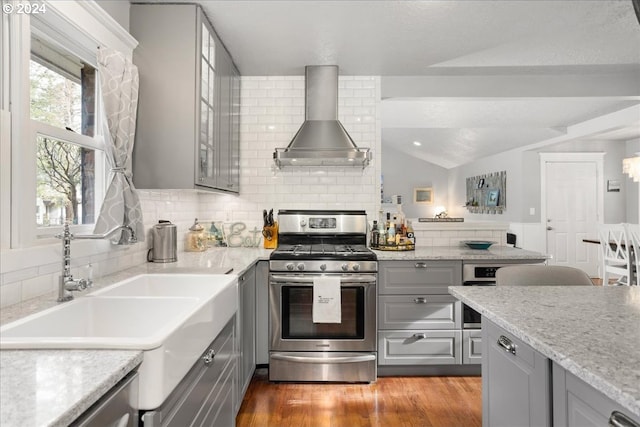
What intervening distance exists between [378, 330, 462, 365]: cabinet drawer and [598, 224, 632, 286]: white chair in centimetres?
306

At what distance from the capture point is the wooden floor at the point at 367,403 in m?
2.15

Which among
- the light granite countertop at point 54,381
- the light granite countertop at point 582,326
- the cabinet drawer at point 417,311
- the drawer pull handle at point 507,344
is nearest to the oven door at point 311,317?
the cabinet drawer at point 417,311

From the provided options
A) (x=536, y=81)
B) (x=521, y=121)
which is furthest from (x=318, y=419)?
(x=521, y=121)

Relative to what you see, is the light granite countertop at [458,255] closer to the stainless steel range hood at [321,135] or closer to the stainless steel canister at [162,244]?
the stainless steel range hood at [321,135]

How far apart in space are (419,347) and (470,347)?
1.27 ft

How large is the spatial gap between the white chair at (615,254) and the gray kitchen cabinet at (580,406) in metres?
4.47

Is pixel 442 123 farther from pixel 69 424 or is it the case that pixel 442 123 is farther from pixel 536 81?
pixel 69 424

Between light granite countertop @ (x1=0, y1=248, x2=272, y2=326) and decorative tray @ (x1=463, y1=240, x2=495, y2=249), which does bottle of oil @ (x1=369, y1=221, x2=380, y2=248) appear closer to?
decorative tray @ (x1=463, y1=240, x2=495, y2=249)

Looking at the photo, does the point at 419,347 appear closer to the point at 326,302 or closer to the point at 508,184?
the point at 326,302

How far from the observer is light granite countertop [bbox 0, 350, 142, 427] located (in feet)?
1.96

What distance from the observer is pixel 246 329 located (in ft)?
7.74

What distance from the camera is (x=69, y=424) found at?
0.63 metres

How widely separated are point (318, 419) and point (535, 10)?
2.89 metres

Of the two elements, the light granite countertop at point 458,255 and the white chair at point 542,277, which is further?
the light granite countertop at point 458,255
